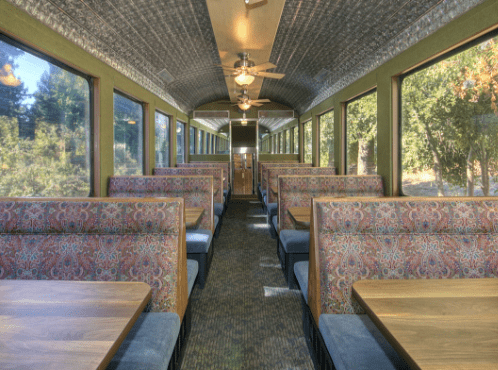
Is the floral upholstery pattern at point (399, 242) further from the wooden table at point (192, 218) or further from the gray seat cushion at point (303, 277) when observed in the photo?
the wooden table at point (192, 218)

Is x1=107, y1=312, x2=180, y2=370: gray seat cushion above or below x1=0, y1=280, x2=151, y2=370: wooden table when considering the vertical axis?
below

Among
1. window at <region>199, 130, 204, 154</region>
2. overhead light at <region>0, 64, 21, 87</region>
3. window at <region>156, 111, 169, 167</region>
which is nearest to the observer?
overhead light at <region>0, 64, 21, 87</region>

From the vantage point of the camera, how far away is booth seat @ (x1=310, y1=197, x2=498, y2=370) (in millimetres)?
1679

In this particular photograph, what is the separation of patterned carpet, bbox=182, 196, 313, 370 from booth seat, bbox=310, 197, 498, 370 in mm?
452

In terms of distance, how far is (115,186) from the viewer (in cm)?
423

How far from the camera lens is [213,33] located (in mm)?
4891

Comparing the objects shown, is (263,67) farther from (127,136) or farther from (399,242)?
(399,242)

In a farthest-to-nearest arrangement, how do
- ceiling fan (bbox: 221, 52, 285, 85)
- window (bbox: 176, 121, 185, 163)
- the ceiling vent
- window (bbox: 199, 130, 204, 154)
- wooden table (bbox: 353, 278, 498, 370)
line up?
window (bbox: 199, 130, 204, 154) < window (bbox: 176, 121, 185, 163) < the ceiling vent < ceiling fan (bbox: 221, 52, 285, 85) < wooden table (bbox: 353, 278, 498, 370)

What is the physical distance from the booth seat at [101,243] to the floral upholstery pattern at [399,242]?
84 cm

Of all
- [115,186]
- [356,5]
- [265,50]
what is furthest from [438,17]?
[115,186]

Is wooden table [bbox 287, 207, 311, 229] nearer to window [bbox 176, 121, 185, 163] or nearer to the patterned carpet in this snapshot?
the patterned carpet

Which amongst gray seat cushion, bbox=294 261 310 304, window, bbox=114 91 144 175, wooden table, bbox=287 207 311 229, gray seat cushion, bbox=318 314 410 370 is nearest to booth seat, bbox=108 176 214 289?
window, bbox=114 91 144 175

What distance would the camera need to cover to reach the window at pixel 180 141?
8.96 m

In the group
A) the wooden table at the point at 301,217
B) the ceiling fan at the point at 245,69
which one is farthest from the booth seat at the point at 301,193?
the ceiling fan at the point at 245,69
